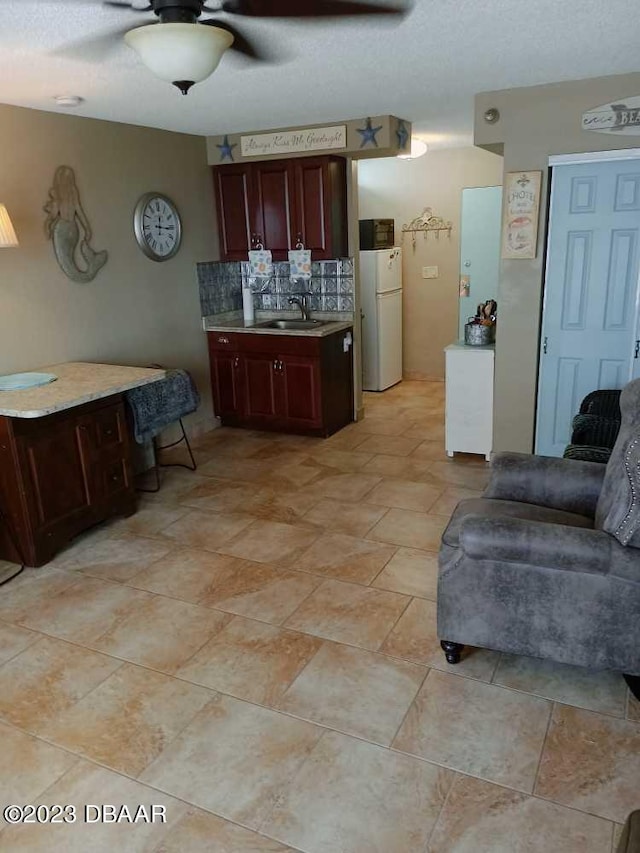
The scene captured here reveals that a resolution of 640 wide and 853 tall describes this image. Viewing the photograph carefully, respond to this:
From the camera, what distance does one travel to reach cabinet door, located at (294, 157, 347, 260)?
16.3ft

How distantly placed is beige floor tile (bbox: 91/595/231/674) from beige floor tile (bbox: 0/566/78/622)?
0.46 meters

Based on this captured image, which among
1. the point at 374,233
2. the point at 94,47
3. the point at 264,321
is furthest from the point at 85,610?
the point at 374,233

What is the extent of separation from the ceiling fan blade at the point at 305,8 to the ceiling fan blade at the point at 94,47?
19.6 inches

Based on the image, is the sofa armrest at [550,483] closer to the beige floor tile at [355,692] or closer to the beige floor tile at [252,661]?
the beige floor tile at [355,692]

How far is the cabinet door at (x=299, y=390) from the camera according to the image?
5.14 meters

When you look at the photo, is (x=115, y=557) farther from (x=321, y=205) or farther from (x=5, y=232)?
(x=321, y=205)

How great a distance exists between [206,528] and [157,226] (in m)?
Result: 2.38

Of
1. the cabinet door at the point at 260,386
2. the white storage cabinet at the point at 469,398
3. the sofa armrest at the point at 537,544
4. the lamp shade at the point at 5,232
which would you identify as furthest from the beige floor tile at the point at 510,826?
the cabinet door at the point at 260,386

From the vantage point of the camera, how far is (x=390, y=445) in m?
5.12

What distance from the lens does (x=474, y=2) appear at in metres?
2.32

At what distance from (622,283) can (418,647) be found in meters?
2.57

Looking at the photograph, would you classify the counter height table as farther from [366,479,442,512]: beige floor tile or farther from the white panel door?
the white panel door

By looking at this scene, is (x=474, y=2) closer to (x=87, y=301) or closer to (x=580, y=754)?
(x=580, y=754)

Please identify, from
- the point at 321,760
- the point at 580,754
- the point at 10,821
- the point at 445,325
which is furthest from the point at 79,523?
the point at 445,325
